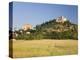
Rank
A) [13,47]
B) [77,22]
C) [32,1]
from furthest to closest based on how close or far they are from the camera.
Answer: [77,22] → [32,1] → [13,47]

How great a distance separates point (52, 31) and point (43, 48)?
0.19 metres

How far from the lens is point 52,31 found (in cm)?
181

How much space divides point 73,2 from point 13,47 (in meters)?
0.78

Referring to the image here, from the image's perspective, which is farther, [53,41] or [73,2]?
[73,2]

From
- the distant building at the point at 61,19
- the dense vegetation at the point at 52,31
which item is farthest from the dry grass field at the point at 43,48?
the distant building at the point at 61,19

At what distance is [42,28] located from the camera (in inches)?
69.8

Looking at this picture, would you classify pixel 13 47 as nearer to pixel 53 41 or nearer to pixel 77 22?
pixel 53 41

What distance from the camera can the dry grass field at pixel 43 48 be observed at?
1678 mm

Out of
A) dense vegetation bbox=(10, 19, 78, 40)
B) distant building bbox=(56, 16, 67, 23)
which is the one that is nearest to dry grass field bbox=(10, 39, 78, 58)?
dense vegetation bbox=(10, 19, 78, 40)

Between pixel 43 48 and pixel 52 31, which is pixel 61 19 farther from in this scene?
pixel 43 48

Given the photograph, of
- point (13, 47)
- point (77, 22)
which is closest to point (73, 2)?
point (77, 22)

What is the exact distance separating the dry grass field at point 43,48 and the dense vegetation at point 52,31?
0.04 m

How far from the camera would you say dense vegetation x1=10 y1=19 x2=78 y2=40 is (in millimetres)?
1727

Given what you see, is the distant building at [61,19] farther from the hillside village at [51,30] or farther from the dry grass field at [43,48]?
the dry grass field at [43,48]
